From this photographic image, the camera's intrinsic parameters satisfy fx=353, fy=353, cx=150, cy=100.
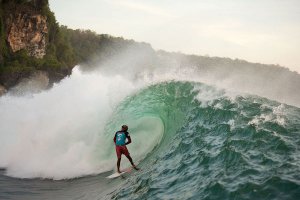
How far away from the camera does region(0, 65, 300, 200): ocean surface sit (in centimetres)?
752

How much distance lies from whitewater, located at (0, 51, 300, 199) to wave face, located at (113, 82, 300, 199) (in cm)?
2

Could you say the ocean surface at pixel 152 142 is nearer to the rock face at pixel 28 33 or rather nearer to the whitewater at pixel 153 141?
the whitewater at pixel 153 141

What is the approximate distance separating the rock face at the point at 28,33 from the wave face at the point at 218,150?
57708 millimetres

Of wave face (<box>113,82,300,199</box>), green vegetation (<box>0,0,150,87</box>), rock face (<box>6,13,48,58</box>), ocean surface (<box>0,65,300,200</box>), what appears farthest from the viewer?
rock face (<box>6,13,48,58</box>)

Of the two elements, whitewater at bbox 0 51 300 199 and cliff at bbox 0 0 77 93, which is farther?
cliff at bbox 0 0 77 93

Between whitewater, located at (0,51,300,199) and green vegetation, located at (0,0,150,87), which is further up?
green vegetation, located at (0,0,150,87)

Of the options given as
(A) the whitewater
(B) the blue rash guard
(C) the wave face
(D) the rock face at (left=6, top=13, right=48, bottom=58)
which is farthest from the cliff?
(B) the blue rash guard

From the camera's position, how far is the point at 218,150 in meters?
8.91

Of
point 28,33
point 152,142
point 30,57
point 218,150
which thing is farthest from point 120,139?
point 28,33

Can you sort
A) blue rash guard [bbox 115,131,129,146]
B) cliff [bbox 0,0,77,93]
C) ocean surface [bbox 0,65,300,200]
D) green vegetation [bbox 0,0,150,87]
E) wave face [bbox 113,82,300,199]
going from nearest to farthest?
wave face [bbox 113,82,300,199], ocean surface [bbox 0,65,300,200], blue rash guard [bbox 115,131,129,146], green vegetation [bbox 0,0,150,87], cliff [bbox 0,0,77,93]

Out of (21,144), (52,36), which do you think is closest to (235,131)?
(21,144)

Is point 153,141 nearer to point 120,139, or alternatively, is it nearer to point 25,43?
point 120,139

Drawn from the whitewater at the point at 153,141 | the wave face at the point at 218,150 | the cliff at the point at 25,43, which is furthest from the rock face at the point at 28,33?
the wave face at the point at 218,150

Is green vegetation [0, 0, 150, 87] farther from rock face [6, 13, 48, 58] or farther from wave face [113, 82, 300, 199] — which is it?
wave face [113, 82, 300, 199]
